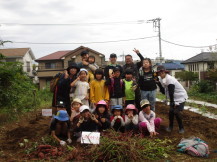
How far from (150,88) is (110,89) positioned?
39.8 inches

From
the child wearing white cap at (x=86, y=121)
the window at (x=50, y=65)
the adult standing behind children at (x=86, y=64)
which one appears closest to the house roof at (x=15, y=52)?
the window at (x=50, y=65)

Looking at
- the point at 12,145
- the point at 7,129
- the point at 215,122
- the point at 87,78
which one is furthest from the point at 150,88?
the point at 7,129

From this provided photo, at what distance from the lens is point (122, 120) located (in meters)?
5.18

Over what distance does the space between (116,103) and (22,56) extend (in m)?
30.3

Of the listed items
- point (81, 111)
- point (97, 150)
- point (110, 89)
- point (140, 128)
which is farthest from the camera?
point (110, 89)

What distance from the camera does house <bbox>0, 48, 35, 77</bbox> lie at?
3262 centimetres

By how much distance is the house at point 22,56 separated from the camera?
107 ft

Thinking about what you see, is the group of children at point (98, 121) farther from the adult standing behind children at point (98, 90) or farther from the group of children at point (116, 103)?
the adult standing behind children at point (98, 90)

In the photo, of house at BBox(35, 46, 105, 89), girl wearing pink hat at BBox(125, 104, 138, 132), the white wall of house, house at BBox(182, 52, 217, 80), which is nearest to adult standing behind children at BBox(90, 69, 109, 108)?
girl wearing pink hat at BBox(125, 104, 138, 132)

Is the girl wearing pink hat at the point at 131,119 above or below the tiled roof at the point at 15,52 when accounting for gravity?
below

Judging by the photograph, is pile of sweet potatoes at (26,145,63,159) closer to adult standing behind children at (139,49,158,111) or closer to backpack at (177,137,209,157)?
backpack at (177,137,209,157)

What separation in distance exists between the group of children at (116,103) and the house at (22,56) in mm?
27583

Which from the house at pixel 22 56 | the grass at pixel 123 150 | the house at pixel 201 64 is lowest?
the grass at pixel 123 150

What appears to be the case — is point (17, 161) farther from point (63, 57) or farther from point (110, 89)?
point (63, 57)
